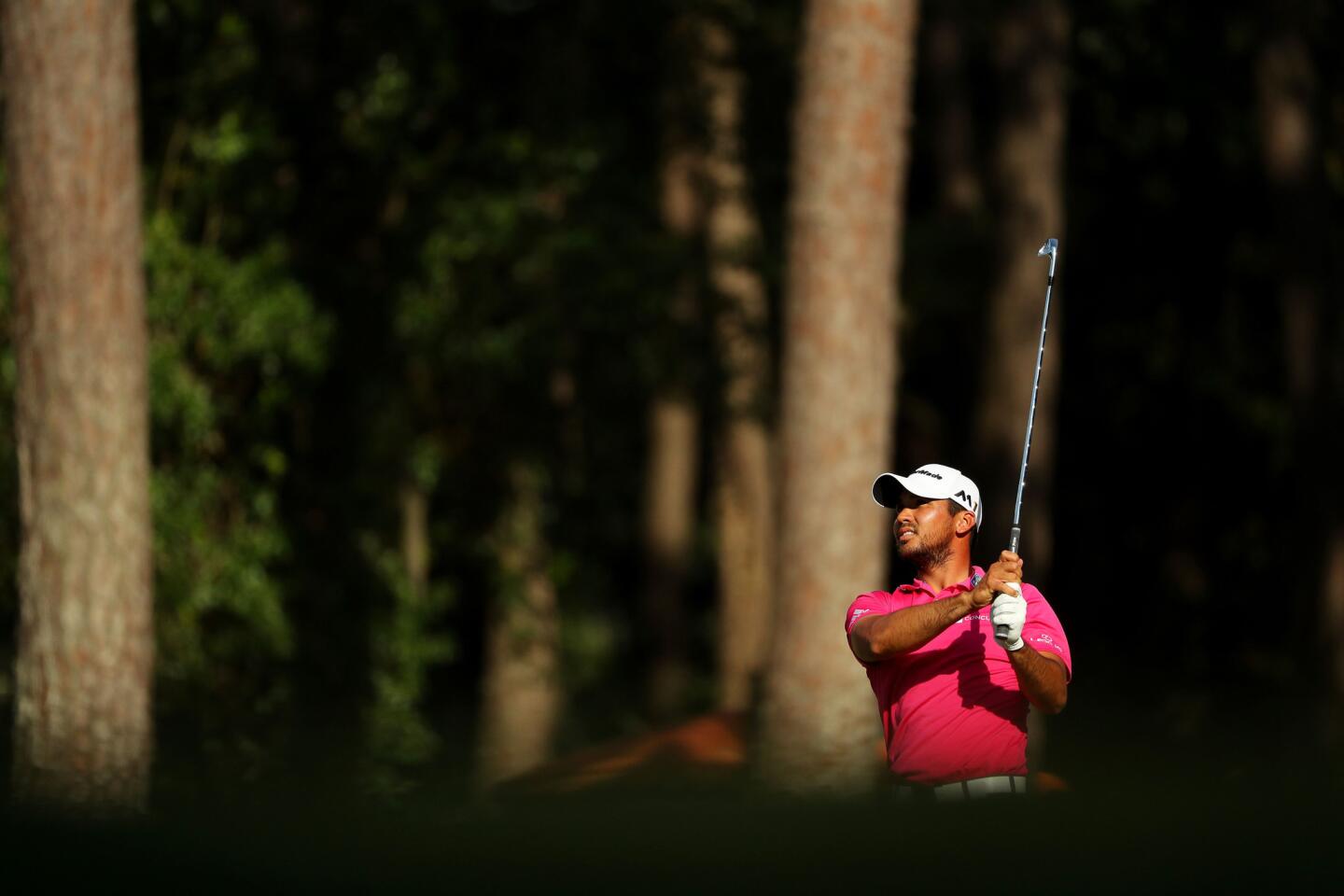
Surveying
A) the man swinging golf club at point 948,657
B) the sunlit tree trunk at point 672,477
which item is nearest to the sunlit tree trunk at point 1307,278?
the sunlit tree trunk at point 672,477

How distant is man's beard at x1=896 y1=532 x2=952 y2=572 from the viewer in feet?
19.0

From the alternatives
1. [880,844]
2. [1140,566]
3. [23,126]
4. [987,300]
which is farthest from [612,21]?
[880,844]

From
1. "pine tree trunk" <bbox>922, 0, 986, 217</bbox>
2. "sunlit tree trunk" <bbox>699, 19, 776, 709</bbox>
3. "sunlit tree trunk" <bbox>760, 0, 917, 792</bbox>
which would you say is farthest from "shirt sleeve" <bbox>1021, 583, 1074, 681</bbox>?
"pine tree trunk" <bbox>922, 0, 986, 217</bbox>

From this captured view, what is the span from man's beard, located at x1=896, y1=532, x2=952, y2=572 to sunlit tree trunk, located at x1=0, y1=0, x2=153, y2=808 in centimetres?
664

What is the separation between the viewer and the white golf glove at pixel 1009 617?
5289mm

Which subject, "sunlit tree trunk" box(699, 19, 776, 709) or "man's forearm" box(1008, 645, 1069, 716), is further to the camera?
"sunlit tree trunk" box(699, 19, 776, 709)

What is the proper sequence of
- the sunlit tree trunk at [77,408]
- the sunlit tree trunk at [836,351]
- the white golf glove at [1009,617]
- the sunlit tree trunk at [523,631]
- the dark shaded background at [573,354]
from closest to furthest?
the white golf glove at [1009,617], the sunlit tree trunk at [77,408], the sunlit tree trunk at [836,351], the dark shaded background at [573,354], the sunlit tree trunk at [523,631]

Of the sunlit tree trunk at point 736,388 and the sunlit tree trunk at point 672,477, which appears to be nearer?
the sunlit tree trunk at point 736,388

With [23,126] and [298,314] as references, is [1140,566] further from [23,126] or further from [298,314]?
[23,126]

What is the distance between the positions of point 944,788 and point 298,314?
12694 mm

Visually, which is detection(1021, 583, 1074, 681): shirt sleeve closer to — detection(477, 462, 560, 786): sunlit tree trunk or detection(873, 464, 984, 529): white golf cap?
detection(873, 464, 984, 529): white golf cap

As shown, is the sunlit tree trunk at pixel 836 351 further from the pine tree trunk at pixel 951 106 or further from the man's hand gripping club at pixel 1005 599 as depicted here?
the pine tree trunk at pixel 951 106

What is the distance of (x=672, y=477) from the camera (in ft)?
81.1

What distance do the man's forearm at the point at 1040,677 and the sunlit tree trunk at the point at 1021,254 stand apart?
13019 millimetres
